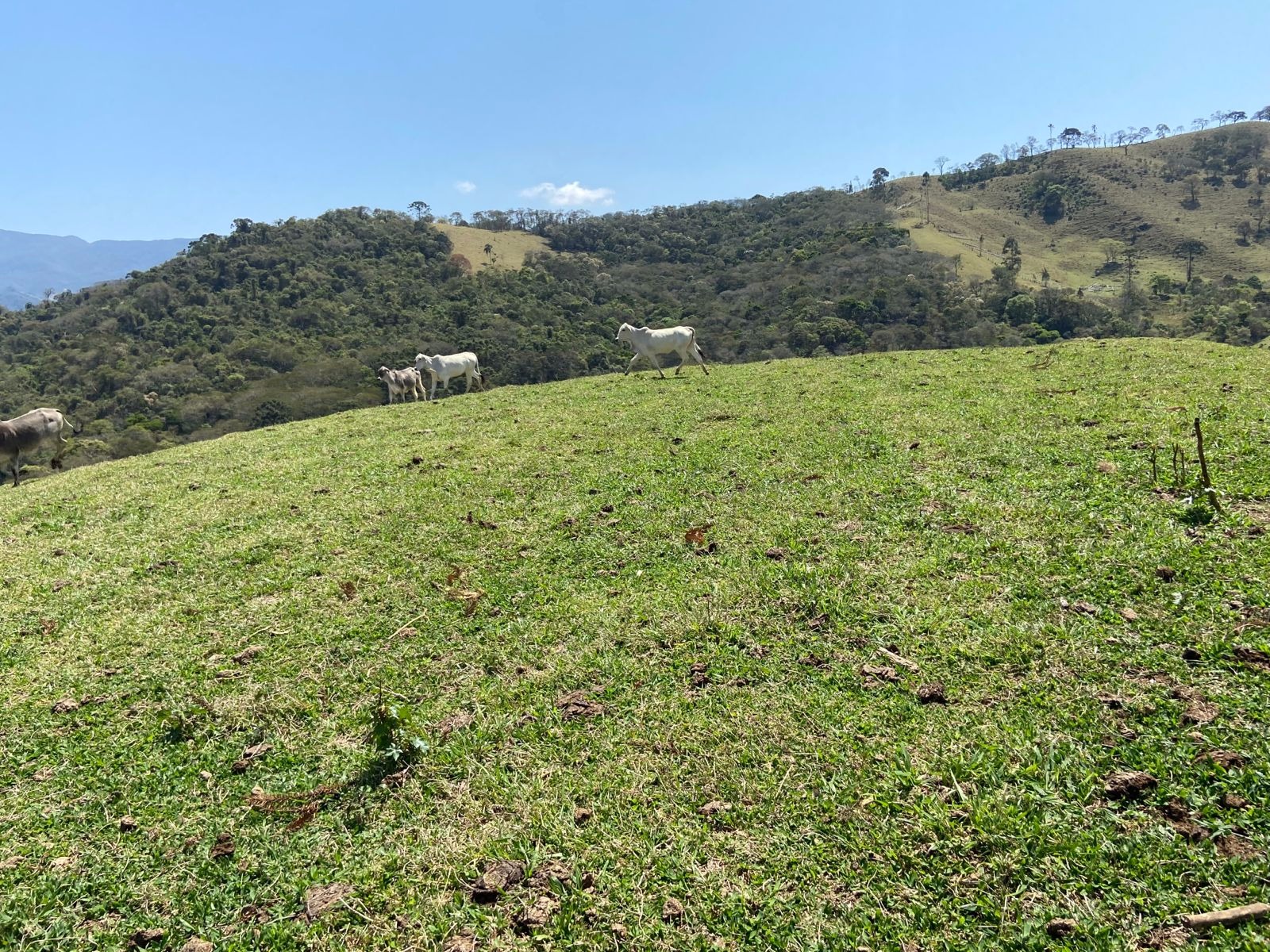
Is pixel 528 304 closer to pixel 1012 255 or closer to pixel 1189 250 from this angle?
pixel 1012 255

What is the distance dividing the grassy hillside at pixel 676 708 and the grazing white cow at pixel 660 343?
11.1 meters

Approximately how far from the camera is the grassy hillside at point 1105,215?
90.4 metres

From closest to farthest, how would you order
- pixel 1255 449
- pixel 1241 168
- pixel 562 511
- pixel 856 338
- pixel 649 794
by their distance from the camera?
pixel 649 794, pixel 1255 449, pixel 562 511, pixel 856 338, pixel 1241 168

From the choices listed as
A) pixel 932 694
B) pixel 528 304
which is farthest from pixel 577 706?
pixel 528 304

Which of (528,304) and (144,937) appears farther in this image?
(528,304)

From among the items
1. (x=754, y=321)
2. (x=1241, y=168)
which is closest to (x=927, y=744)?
(x=754, y=321)

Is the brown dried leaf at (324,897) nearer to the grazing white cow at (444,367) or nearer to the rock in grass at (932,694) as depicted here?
the rock in grass at (932,694)

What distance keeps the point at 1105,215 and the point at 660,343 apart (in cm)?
13148

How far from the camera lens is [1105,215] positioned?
112438 millimetres

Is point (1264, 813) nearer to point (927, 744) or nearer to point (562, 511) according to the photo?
point (927, 744)

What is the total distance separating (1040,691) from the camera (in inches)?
161

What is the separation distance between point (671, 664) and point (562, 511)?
3.76 m

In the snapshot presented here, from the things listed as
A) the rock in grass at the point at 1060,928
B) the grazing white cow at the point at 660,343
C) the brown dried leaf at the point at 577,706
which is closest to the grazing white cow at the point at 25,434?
the grazing white cow at the point at 660,343

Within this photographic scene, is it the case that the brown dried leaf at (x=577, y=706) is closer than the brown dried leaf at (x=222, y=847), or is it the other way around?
the brown dried leaf at (x=222, y=847)
